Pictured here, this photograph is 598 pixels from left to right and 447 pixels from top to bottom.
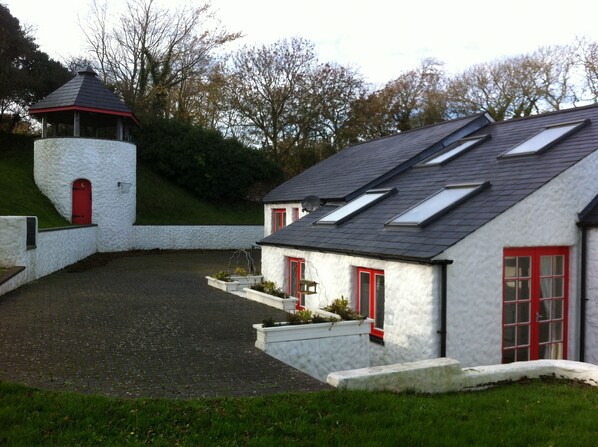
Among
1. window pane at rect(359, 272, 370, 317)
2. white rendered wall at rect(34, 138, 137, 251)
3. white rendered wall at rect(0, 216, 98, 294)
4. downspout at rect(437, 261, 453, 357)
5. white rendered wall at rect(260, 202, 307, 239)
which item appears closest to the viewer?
downspout at rect(437, 261, 453, 357)

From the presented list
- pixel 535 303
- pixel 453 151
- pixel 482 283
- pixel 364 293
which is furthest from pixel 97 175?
pixel 535 303

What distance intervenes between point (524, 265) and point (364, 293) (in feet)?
10.4

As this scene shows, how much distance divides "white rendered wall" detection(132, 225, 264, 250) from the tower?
2.74 feet

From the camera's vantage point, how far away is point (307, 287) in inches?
458

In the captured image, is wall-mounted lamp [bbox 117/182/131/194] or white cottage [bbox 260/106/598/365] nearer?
white cottage [bbox 260/106/598/365]

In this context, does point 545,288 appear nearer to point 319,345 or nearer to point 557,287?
point 557,287

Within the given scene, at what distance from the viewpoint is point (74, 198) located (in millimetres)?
23859

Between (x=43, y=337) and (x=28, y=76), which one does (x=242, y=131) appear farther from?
(x=43, y=337)

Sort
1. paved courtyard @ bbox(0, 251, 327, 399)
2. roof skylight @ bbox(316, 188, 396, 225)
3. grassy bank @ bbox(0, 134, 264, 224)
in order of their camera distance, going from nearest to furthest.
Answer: paved courtyard @ bbox(0, 251, 327, 399)
roof skylight @ bbox(316, 188, 396, 225)
grassy bank @ bbox(0, 134, 264, 224)

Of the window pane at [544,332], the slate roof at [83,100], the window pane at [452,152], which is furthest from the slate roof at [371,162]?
the slate roof at [83,100]

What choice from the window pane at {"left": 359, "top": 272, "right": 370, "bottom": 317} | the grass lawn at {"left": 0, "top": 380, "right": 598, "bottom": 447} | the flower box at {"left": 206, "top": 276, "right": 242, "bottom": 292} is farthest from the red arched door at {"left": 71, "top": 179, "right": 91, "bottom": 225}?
the grass lawn at {"left": 0, "top": 380, "right": 598, "bottom": 447}

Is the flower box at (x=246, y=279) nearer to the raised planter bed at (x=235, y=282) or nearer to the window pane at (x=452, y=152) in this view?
the raised planter bed at (x=235, y=282)

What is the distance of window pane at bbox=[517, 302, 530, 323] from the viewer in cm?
957

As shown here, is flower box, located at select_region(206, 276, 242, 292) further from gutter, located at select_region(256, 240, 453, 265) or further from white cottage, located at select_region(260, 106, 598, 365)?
white cottage, located at select_region(260, 106, 598, 365)
